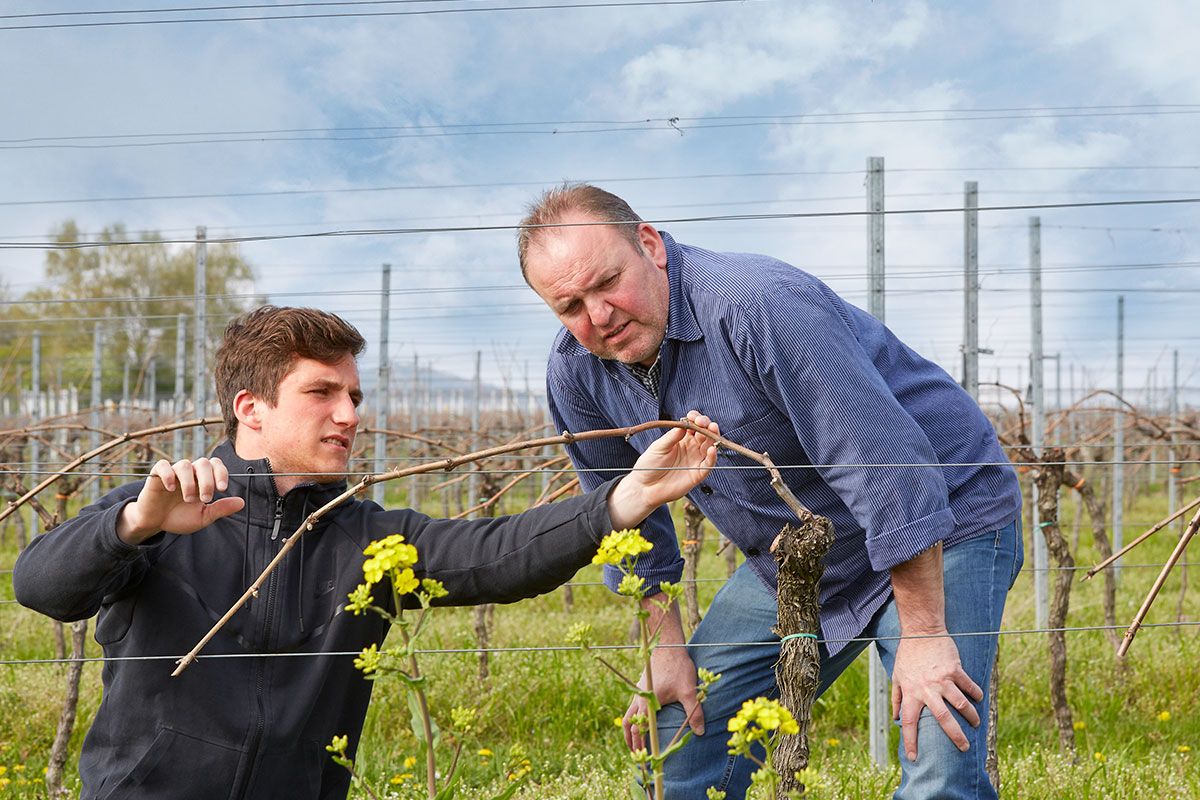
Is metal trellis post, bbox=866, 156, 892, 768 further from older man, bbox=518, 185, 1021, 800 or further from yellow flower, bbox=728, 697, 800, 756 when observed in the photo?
yellow flower, bbox=728, 697, 800, 756

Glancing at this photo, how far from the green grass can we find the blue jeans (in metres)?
0.60

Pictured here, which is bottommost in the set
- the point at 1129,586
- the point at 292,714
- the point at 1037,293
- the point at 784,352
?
the point at 1129,586

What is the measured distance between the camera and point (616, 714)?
12.4 ft

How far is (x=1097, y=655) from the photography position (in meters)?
4.87

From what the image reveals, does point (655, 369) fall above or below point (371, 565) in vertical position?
above

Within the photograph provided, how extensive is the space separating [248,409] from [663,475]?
30.0 inches

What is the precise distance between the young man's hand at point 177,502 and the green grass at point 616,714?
136 centimetres

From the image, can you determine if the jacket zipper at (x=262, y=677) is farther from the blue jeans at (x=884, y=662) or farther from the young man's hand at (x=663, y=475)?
the blue jeans at (x=884, y=662)

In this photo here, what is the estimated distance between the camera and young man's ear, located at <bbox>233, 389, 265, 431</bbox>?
6.29 feet

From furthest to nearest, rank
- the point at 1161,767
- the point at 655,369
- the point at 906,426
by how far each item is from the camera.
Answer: the point at 1161,767 → the point at 655,369 → the point at 906,426

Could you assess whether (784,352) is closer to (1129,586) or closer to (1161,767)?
(1161,767)

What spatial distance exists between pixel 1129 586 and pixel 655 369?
20.4 ft

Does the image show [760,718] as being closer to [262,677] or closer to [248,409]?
[262,677]

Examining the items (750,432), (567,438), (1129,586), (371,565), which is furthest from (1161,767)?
(1129,586)
